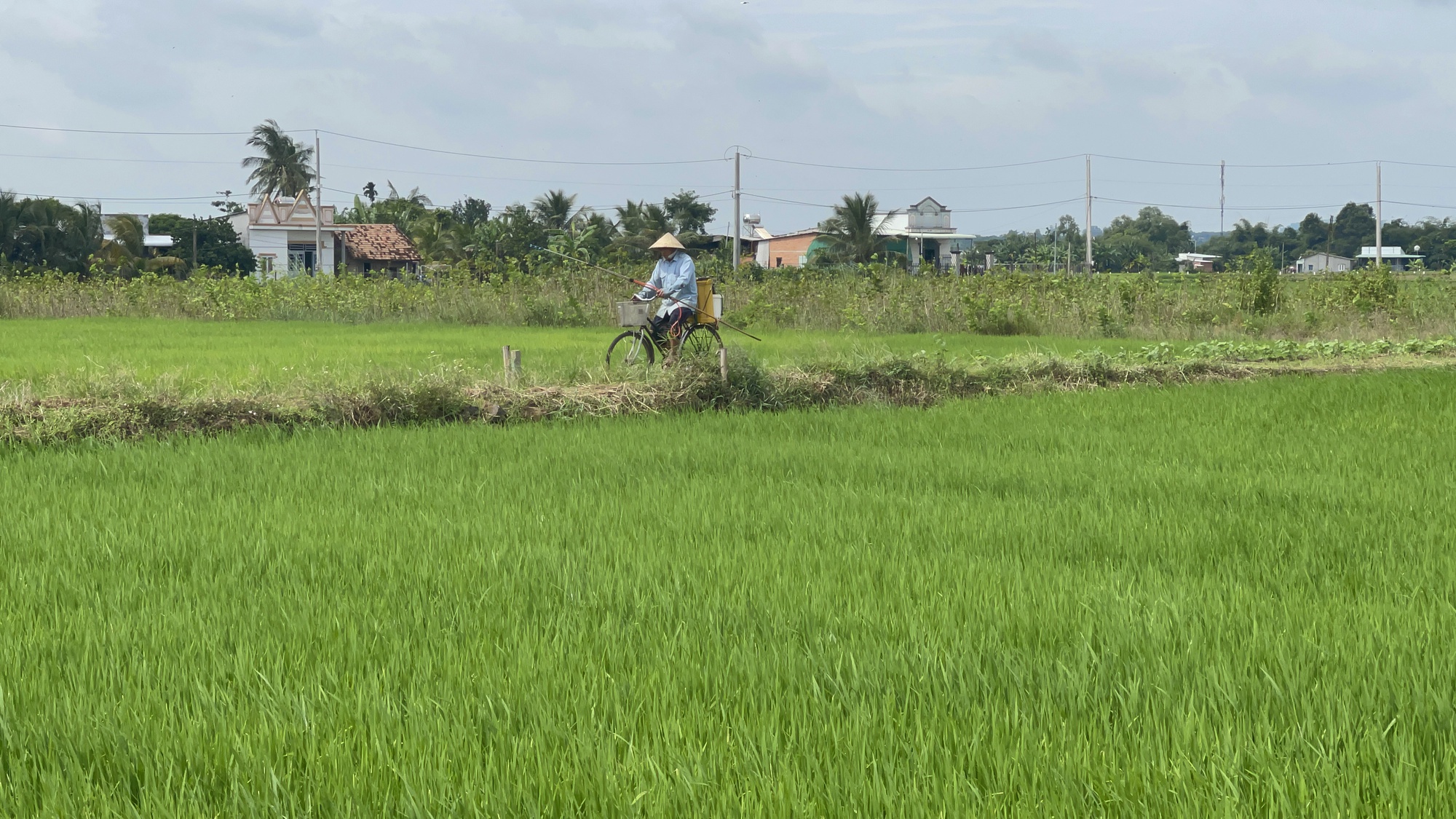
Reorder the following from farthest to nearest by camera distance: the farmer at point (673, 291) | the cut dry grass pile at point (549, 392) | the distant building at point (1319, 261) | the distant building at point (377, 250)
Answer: the distant building at point (1319, 261) < the distant building at point (377, 250) < the farmer at point (673, 291) < the cut dry grass pile at point (549, 392)

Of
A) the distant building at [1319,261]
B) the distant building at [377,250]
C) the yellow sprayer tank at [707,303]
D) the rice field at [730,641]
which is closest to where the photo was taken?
the rice field at [730,641]

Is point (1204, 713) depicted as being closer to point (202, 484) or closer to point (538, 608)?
point (538, 608)

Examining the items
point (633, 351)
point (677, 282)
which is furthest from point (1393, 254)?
point (633, 351)

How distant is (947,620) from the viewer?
10.7ft

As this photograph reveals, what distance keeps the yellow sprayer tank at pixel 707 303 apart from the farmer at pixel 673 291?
0.17 ft

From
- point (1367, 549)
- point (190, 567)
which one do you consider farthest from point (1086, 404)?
point (190, 567)

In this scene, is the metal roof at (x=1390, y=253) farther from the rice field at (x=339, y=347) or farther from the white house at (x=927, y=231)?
the rice field at (x=339, y=347)

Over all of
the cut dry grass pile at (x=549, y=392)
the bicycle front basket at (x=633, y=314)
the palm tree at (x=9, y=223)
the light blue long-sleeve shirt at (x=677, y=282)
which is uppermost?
the palm tree at (x=9, y=223)

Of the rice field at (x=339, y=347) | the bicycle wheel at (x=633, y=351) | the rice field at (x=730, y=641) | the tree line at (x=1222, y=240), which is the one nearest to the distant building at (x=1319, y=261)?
the tree line at (x=1222, y=240)

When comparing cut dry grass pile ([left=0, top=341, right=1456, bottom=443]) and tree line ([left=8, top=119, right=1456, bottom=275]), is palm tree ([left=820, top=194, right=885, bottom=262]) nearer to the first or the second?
tree line ([left=8, top=119, right=1456, bottom=275])

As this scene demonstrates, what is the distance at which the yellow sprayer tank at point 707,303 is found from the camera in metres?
10.5

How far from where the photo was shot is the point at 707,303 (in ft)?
34.9

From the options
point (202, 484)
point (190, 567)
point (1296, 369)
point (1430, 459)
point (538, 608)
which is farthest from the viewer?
point (1296, 369)

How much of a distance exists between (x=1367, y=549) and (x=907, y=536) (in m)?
1.57
